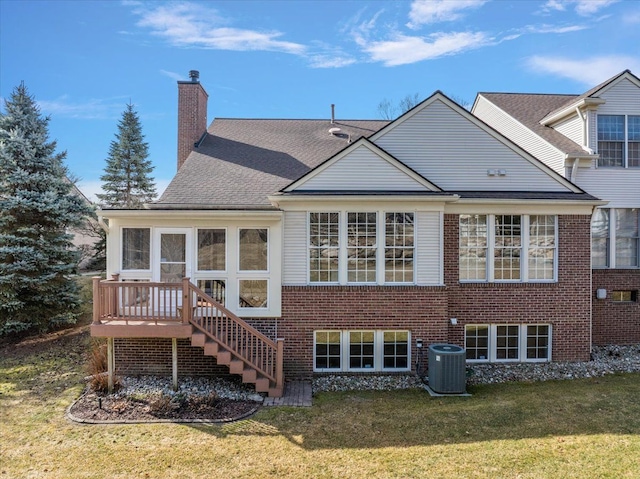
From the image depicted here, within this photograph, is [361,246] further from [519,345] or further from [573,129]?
[573,129]

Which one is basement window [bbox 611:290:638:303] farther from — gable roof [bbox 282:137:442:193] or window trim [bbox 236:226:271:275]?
window trim [bbox 236:226:271:275]

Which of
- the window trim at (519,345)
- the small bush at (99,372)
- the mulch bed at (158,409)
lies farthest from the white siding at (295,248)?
the window trim at (519,345)

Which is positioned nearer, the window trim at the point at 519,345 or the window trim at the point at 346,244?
the window trim at the point at 346,244

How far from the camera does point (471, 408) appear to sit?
7695 mm

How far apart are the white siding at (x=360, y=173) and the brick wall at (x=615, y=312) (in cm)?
773

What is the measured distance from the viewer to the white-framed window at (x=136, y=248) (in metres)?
9.72

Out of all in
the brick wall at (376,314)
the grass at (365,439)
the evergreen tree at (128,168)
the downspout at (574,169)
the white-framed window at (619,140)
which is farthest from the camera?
the evergreen tree at (128,168)

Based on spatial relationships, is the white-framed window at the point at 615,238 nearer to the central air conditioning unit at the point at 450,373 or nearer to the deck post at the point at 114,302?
the central air conditioning unit at the point at 450,373

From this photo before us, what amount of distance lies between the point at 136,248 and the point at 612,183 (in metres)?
14.1

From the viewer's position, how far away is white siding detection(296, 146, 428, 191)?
9.98 meters

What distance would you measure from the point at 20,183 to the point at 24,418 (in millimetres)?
8892

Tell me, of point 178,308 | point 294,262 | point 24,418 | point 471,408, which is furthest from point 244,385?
point 471,408

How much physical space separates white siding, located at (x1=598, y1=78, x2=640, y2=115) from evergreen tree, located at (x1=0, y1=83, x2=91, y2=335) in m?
18.0

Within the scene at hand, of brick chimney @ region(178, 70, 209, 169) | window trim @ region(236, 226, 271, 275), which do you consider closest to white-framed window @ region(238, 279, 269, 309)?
window trim @ region(236, 226, 271, 275)
